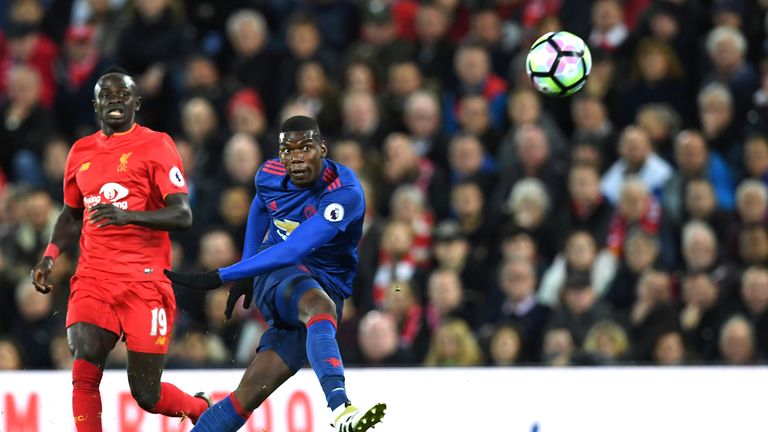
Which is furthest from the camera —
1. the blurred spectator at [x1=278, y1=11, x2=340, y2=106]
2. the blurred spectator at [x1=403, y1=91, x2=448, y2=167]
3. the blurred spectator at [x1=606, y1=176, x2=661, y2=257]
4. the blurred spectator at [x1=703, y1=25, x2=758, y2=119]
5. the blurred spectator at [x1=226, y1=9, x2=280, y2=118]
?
the blurred spectator at [x1=226, y1=9, x2=280, y2=118]

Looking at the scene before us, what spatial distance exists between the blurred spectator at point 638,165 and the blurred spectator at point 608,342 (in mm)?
1432

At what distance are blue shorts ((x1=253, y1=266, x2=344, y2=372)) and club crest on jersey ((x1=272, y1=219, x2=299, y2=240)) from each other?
0.63ft

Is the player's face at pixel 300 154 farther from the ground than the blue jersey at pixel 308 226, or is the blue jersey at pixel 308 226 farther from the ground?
the player's face at pixel 300 154

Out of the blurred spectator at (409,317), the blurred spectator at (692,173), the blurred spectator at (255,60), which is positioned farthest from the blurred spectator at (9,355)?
the blurred spectator at (692,173)

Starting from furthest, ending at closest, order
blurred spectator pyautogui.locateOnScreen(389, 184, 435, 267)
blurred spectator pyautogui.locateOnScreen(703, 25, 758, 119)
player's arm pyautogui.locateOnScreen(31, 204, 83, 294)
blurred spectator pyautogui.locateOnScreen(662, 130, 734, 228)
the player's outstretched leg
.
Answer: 1. blurred spectator pyautogui.locateOnScreen(703, 25, 758, 119)
2. blurred spectator pyautogui.locateOnScreen(389, 184, 435, 267)
3. blurred spectator pyautogui.locateOnScreen(662, 130, 734, 228)
4. player's arm pyautogui.locateOnScreen(31, 204, 83, 294)
5. the player's outstretched leg

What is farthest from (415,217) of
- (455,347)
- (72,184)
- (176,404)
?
(72,184)

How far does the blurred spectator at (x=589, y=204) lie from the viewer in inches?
457

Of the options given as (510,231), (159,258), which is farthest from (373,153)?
(159,258)

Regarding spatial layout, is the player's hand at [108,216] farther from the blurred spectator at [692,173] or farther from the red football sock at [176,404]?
the blurred spectator at [692,173]

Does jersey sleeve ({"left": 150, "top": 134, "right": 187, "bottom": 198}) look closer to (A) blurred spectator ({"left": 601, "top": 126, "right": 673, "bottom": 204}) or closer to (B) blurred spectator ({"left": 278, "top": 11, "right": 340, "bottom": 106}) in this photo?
(A) blurred spectator ({"left": 601, "top": 126, "right": 673, "bottom": 204})

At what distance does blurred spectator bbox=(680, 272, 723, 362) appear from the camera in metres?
10.8

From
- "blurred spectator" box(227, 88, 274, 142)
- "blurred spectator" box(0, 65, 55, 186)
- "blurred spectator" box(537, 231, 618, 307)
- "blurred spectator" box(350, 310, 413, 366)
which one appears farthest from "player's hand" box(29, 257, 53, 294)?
"blurred spectator" box(0, 65, 55, 186)

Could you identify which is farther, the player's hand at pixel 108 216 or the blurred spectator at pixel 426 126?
the blurred spectator at pixel 426 126

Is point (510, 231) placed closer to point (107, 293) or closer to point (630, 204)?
point (630, 204)
